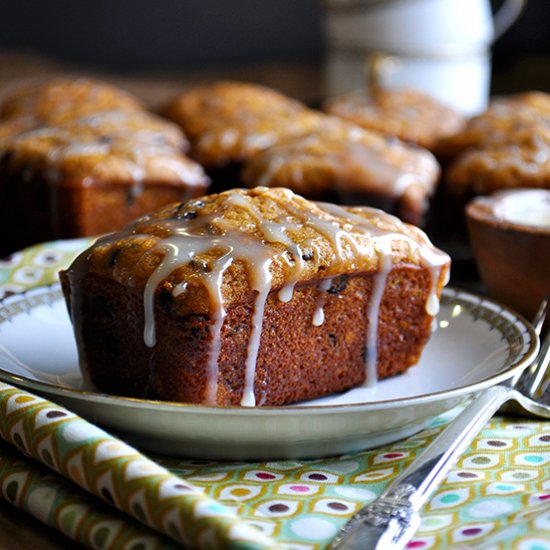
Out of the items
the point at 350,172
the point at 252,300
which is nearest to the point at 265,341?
the point at 252,300

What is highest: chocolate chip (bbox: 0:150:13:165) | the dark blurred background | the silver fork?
the silver fork

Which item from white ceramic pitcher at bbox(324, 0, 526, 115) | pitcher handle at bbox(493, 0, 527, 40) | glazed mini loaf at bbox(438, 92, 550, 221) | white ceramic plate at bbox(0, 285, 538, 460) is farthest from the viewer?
pitcher handle at bbox(493, 0, 527, 40)

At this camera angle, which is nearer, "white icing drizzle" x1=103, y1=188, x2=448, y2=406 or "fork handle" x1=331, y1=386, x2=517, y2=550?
"fork handle" x1=331, y1=386, x2=517, y2=550

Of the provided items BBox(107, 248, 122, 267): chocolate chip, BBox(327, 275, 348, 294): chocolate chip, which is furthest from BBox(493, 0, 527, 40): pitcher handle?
BBox(107, 248, 122, 267): chocolate chip

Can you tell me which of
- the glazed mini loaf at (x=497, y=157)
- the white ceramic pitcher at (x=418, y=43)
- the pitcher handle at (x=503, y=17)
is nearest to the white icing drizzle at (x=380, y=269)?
the glazed mini loaf at (x=497, y=157)

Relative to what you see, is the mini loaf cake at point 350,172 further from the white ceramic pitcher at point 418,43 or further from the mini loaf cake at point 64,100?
the white ceramic pitcher at point 418,43

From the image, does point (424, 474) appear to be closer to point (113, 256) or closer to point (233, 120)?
point (113, 256)

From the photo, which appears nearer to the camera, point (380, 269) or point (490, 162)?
point (380, 269)

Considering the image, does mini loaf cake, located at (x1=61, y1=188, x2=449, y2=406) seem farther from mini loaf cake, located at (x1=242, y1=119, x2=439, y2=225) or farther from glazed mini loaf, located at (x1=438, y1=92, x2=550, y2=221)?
glazed mini loaf, located at (x1=438, y1=92, x2=550, y2=221)

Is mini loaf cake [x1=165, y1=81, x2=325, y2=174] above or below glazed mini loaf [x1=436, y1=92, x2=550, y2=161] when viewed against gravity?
below
